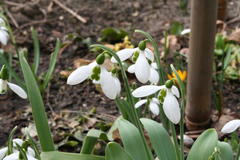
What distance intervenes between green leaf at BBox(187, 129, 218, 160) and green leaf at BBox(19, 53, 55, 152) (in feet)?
1.95

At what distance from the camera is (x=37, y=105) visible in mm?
1882

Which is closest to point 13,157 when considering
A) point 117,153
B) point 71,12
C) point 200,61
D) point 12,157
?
point 12,157

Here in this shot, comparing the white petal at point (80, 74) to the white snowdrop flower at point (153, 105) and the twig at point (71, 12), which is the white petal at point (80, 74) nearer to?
the white snowdrop flower at point (153, 105)

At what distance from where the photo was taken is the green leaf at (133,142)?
5.75 ft

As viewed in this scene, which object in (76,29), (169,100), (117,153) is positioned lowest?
(117,153)

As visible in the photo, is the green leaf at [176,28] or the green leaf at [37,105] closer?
the green leaf at [37,105]

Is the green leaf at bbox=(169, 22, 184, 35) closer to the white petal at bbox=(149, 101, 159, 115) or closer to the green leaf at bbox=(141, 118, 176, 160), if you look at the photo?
the white petal at bbox=(149, 101, 159, 115)

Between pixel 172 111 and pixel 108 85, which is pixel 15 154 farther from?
pixel 172 111

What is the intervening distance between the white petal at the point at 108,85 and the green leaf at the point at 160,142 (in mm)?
432

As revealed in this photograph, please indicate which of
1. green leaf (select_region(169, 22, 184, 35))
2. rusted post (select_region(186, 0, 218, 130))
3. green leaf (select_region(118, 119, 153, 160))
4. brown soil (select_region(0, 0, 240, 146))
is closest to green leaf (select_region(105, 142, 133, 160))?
green leaf (select_region(118, 119, 153, 160))

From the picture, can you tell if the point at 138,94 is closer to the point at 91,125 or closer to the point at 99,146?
the point at 99,146

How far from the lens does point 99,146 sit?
2.42 meters

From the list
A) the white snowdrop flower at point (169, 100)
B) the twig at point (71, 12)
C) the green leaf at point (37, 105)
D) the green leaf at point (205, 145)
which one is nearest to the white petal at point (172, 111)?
the white snowdrop flower at point (169, 100)

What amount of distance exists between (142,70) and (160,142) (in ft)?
1.46
